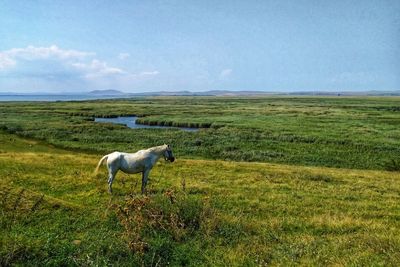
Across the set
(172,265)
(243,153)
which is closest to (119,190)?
(172,265)

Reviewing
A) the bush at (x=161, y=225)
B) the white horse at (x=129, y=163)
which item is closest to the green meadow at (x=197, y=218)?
the bush at (x=161, y=225)

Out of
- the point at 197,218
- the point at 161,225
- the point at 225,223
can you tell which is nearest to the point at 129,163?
the point at 197,218

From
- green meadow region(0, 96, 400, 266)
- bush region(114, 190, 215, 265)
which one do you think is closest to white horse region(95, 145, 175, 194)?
green meadow region(0, 96, 400, 266)

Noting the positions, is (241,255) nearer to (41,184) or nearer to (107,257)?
(107,257)

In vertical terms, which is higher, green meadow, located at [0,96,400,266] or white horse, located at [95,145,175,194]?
white horse, located at [95,145,175,194]

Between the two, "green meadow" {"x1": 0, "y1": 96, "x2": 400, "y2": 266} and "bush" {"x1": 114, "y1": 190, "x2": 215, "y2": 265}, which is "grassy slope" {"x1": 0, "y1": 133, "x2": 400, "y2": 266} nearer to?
"green meadow" {"x1": 0, "y1": 96, "x2": 400, "y2": 266}

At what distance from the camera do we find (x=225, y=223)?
12508 mm

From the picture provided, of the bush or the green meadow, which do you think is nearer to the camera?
the green meadow

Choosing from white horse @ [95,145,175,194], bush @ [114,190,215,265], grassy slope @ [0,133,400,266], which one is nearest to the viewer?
grassy slope @ [0,133,400,266]

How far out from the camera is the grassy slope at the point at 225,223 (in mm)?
9828

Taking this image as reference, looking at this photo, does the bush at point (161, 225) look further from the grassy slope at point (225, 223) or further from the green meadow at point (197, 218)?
the grassy slope at point (225, 223)

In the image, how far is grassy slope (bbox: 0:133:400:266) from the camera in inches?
387

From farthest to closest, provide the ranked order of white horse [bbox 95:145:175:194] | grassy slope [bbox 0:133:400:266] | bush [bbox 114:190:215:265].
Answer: white horse [bbox 95:145:175:194]
bush [bbox 114:190:215:265]
grassy slope [bbox 0:133:400:266]

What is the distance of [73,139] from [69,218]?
1743 inches
